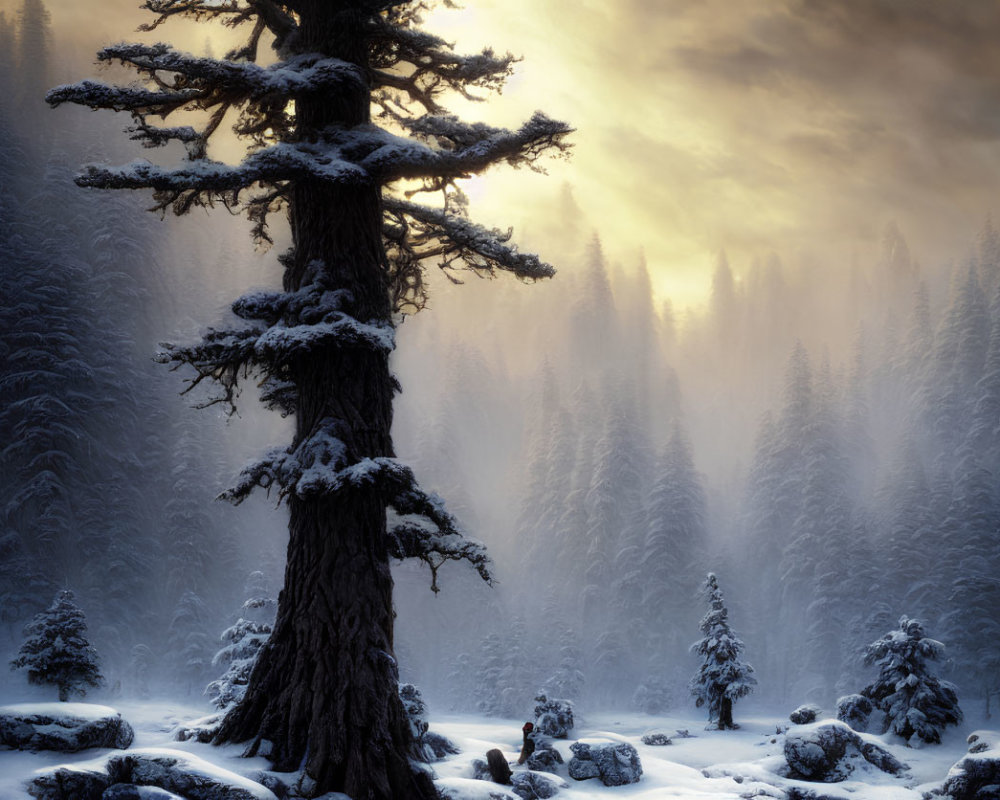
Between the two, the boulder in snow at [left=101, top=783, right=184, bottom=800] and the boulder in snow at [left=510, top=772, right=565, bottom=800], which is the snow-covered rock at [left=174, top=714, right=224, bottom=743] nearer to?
the boulder in snow at [left=101, top=783, right=184, bottom=800]

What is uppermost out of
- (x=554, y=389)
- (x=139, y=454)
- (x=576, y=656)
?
(x=554, y=389)

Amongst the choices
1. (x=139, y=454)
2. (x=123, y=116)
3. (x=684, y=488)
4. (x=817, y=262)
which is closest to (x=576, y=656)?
(x=684, y=488)

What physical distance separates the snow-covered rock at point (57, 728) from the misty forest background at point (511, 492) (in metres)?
27.2

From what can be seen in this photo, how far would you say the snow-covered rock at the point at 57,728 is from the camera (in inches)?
255

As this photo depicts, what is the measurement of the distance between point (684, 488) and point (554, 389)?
22.6m

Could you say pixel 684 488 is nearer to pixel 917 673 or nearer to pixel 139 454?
pixel 917 673

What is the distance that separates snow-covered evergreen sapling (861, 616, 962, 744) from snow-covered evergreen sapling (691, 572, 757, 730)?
5.47 m

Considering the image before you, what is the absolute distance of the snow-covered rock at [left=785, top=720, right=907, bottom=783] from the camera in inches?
680

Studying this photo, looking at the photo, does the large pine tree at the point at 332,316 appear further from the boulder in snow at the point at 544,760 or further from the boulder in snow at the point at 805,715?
the boulder in snow at the point at 805,715

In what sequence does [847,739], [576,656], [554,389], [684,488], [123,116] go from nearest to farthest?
[847,739], [576,656], [684,488], [554,389], [123,116]

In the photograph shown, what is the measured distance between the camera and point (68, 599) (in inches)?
855

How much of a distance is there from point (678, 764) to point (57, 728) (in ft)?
54.5

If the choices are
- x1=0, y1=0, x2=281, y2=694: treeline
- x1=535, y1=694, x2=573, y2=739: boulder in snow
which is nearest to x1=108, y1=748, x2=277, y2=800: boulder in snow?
x1=535, y1=694, x2=573, y2=739: boulder in snow

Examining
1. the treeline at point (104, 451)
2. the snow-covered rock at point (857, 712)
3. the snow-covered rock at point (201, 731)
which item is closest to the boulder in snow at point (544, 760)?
the snow-covered rock at point (201, 731)
